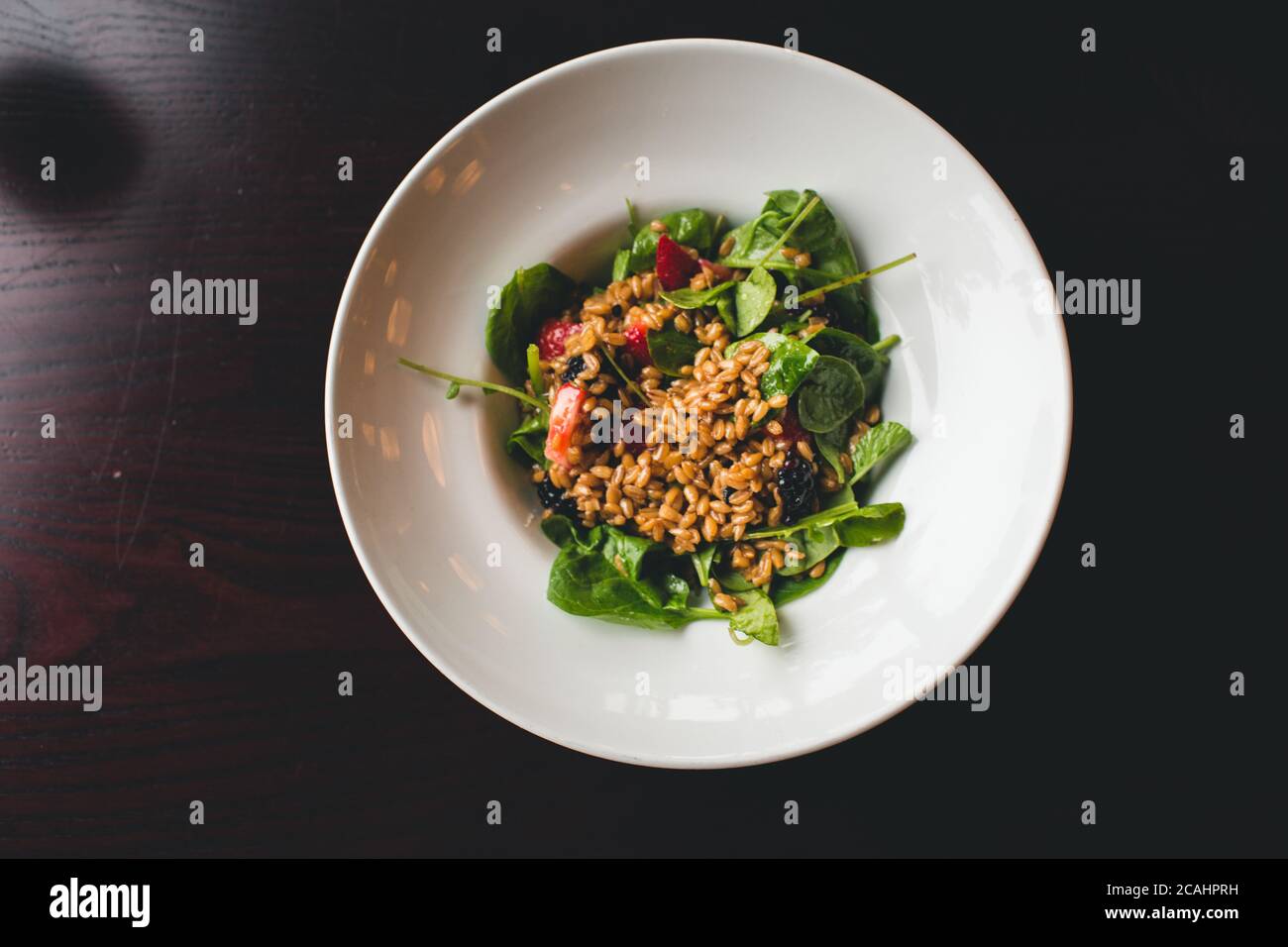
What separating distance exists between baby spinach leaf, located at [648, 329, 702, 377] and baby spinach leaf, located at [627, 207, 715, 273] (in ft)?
0.49

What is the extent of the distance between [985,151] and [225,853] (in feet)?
7.06

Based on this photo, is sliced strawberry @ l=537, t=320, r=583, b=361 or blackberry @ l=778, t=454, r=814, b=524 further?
sliced strawberry @ l=537, t=320, r=583, b=361

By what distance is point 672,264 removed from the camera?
64.2 inches

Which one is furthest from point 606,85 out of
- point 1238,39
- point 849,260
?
point 1238,39

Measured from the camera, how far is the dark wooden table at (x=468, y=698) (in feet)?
6.10

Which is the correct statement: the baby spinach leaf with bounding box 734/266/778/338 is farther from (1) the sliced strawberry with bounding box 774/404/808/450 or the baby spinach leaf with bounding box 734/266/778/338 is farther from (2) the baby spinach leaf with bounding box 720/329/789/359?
(1) the sliced strawberry with bounding box 774/404/808/450

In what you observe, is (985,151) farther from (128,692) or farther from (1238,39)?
(128,692)

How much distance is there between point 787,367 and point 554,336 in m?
0.45

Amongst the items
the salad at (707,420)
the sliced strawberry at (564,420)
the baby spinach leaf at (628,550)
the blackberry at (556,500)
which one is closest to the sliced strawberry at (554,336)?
the salad at (707,420)

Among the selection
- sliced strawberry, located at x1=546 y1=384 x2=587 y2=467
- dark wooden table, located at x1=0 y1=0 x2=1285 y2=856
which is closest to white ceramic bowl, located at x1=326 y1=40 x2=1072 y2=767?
sliced strawberry, located at x1=546 y1=384 x2=587 y2=467

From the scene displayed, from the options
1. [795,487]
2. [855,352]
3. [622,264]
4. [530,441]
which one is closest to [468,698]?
[530,441]

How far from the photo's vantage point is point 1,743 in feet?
6.34

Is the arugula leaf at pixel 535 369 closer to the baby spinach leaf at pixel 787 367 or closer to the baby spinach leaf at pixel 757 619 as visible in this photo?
the baby spinach leaf at pixel 787 367

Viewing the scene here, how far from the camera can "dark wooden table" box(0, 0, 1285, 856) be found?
1.86 meters
